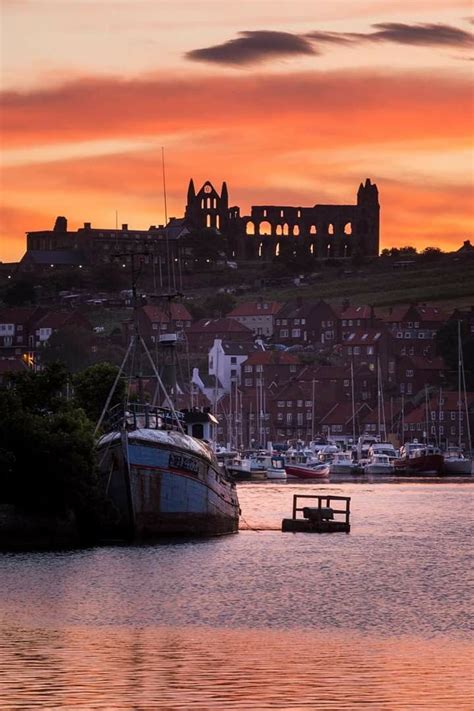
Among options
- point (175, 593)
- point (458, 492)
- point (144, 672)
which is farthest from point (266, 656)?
point (458, 492)

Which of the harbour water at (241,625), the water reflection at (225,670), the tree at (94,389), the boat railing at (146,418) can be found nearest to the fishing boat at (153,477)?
the boat railing at (146,418)

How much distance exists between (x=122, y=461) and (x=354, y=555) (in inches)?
387

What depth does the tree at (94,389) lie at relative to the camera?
362 ft

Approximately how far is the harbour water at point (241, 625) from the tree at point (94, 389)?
20.9 m

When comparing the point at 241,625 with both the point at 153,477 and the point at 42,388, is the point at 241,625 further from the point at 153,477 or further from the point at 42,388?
the point at 42,388

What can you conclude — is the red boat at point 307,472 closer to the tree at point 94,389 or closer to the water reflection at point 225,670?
the tree at point 94,389

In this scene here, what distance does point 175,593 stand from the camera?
64.7 meters

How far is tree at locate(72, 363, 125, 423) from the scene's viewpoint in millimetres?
110375

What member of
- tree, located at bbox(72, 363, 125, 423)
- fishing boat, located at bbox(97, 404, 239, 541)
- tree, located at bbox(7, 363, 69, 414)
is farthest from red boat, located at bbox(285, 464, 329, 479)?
fishing boat, located at bbox(97, 404, 239, 541)

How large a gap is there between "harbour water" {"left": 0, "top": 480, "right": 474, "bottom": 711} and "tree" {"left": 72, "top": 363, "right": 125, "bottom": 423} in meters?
20.9

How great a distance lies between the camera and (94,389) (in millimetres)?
111562

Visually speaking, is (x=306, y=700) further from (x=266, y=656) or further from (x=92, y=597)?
(x=92, y=597)

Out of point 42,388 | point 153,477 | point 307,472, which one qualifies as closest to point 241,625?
point 153,477

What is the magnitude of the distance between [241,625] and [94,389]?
2202 inches
